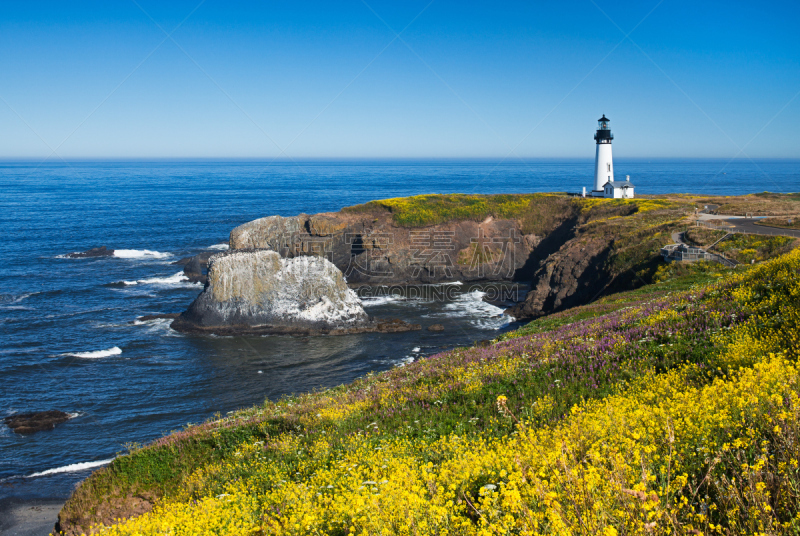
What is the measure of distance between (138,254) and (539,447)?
76.3 m

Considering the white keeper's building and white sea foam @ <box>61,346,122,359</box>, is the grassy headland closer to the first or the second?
white sea foam @ <box>61,346,122,359</box>

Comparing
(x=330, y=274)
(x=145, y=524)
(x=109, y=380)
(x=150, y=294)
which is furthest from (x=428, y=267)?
(x=145, y=524)

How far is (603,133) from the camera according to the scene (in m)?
73.9

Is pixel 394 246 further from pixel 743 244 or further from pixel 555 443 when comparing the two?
pixel 555 443

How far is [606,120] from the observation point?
74.4m

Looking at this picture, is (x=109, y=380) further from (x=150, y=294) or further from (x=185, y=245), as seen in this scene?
(x=185, y=245)

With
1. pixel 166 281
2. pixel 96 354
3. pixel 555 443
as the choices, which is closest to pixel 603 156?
pixel 166 281

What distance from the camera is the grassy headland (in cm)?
476

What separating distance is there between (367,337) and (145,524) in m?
33.6

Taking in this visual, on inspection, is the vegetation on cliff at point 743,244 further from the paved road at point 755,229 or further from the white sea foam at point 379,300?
the white sea foam at point 379,300

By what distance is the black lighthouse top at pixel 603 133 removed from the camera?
73.3m

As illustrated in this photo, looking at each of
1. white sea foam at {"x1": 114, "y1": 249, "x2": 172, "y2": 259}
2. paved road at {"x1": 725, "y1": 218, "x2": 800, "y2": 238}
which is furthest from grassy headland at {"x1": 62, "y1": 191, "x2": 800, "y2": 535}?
white sea foam at {"x1": 114, "y1": 249, "x2": 172, "y2": 259}

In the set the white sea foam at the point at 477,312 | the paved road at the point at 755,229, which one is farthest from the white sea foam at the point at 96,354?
the paved road at the point at 755,229

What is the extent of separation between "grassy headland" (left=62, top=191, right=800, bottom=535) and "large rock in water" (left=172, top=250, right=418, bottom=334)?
87.5ft
